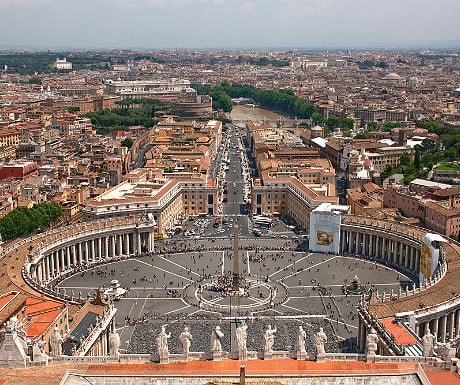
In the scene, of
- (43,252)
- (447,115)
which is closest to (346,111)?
(447,115)

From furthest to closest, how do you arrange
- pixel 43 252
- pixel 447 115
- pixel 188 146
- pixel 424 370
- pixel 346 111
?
pixel 346 111, pixel 447 115, pixel 188 146, pixel 43 252, pixel 424 370

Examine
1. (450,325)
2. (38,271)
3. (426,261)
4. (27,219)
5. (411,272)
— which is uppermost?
(27,219)

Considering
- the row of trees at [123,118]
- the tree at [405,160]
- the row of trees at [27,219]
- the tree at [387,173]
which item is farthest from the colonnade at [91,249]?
the row of trees at [123,118]

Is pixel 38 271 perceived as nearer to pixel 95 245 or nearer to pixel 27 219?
pixel 95 245

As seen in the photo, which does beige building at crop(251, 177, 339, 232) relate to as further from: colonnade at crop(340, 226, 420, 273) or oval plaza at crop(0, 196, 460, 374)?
colonnade at crop(340, 226, 420, 273)

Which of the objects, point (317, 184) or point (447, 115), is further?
point (447, 115)

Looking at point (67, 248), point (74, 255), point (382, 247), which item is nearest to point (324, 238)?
point (382, 247)

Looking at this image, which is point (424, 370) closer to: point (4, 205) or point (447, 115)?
point (4, 205)
